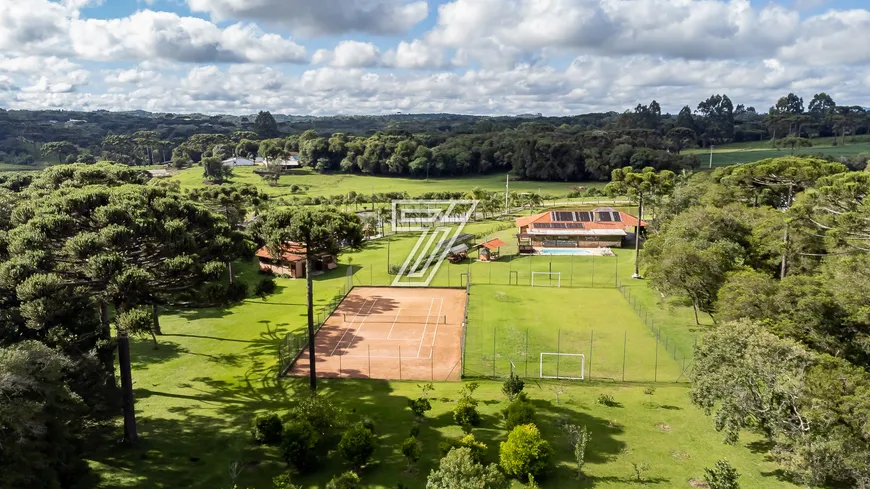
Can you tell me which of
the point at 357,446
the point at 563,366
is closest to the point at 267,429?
the point at 357,446

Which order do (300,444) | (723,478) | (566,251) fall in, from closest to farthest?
1. (723,478)
2. (300,444)
3. (566,251)

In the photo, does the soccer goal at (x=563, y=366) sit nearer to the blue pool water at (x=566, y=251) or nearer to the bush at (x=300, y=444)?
the bush at (x=300, y=444)

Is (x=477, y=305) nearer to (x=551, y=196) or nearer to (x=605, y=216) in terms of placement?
(x=605, y=216)

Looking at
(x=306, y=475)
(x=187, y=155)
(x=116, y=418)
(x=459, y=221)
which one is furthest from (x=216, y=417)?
(x=187, y=155)

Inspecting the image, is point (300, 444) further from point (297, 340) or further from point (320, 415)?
point (297, 340)

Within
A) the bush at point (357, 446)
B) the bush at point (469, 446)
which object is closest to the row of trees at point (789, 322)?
the bush at point (469, 446)
